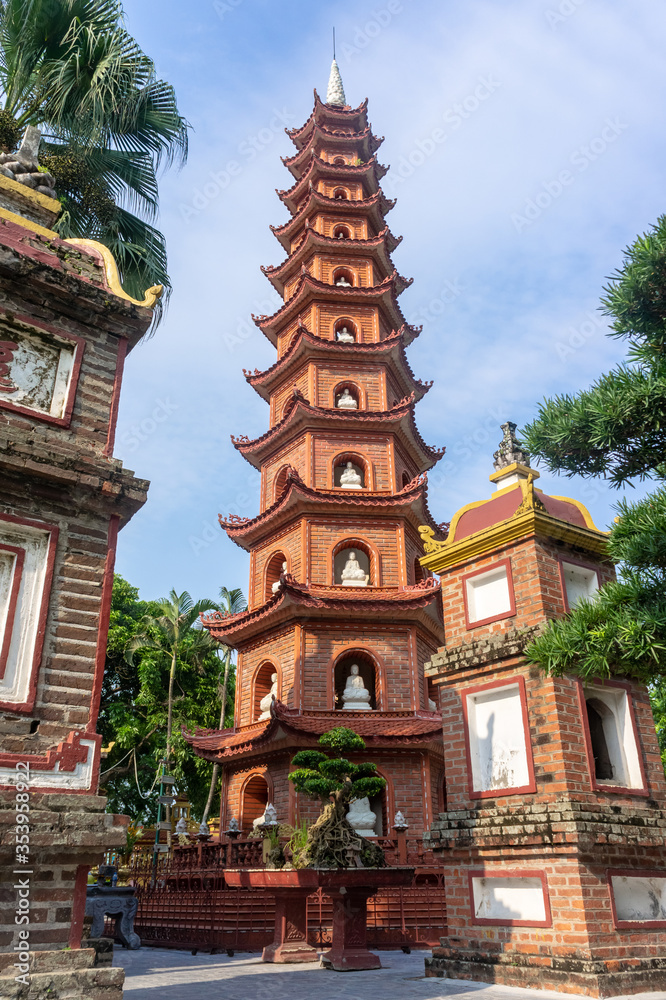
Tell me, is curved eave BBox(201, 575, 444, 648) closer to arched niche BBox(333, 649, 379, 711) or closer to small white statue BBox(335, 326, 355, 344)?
arched niche BBox(333, 649, 379, 711)

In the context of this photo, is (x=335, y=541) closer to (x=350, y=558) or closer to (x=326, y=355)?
(x=350, y=558)

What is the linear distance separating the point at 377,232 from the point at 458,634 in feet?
65.4

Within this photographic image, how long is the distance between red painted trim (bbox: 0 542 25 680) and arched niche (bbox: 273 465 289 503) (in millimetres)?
15487

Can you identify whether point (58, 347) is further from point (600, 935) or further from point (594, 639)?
point (600, 935)

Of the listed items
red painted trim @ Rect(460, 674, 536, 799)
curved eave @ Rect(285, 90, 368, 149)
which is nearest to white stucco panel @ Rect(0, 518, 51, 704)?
red painted trim @ Rect(460, 674, 536, 799)

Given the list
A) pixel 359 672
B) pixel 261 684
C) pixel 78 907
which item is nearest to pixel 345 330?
pixel 359 672

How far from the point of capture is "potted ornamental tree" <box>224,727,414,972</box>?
10180mm

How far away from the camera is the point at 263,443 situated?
2277 cm

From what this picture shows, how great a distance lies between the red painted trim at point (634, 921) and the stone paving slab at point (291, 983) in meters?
0.63

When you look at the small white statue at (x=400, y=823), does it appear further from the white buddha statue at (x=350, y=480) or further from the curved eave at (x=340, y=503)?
the white buddha statue at (x=350, y=480)

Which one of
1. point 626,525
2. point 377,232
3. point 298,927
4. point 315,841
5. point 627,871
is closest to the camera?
point 626,525

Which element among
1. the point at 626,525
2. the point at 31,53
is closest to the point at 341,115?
the point at 31,53

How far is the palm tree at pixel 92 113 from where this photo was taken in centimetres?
1165

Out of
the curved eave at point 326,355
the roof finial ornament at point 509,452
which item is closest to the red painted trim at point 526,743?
the roof finial ornament at point 509,452
